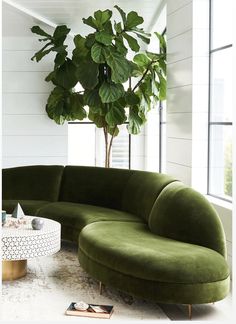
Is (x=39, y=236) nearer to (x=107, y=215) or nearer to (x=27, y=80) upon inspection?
(x=107, y=215)

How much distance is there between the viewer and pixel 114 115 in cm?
588

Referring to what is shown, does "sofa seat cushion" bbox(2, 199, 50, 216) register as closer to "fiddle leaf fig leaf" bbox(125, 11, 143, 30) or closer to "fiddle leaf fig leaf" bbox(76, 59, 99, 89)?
"fiddle leaf fig leaf" bbox(76, 59, 99, 89)

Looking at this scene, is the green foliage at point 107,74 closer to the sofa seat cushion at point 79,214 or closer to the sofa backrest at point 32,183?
the sofa backrest at point 32,183

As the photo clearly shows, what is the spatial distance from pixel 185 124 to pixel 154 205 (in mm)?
924

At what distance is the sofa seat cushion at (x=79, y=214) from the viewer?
487 cm

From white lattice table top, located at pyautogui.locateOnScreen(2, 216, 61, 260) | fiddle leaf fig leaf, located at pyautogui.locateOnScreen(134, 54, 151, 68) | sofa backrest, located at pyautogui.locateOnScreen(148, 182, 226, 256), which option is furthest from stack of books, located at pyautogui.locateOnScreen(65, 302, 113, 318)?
fiddle leaf fig leaf, located at pyautogui.locateOnScreen(134, 54, 151, 68)

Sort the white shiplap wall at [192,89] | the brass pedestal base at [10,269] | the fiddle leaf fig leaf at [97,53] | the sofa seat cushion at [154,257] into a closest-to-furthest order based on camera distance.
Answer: the sofa seat cushion at [154,257], the brass pedestal base at [10,269], the white shiplap wall at [192,89], the fiddle leaf fig leaf at [97,53]

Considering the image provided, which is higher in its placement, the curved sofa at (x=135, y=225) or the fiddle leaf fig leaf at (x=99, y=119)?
the fiddle leaf fig leaf at (x=99, y=119)

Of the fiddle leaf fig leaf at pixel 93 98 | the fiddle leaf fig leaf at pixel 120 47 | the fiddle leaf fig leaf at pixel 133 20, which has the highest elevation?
the fiddle leaf fig leaf at pixel 133 20

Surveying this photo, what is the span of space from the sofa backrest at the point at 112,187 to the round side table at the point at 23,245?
1.01 metres

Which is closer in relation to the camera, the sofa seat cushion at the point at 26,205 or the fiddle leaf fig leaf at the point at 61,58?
the sofa seat cushion at the point at 26,205

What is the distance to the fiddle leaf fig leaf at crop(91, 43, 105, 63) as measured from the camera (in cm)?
538


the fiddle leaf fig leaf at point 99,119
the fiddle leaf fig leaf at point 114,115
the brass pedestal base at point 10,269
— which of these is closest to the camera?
the brass pedestal base at point 10,269

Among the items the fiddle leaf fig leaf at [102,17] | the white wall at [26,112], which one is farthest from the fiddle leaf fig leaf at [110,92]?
the white wall at [26,112]
